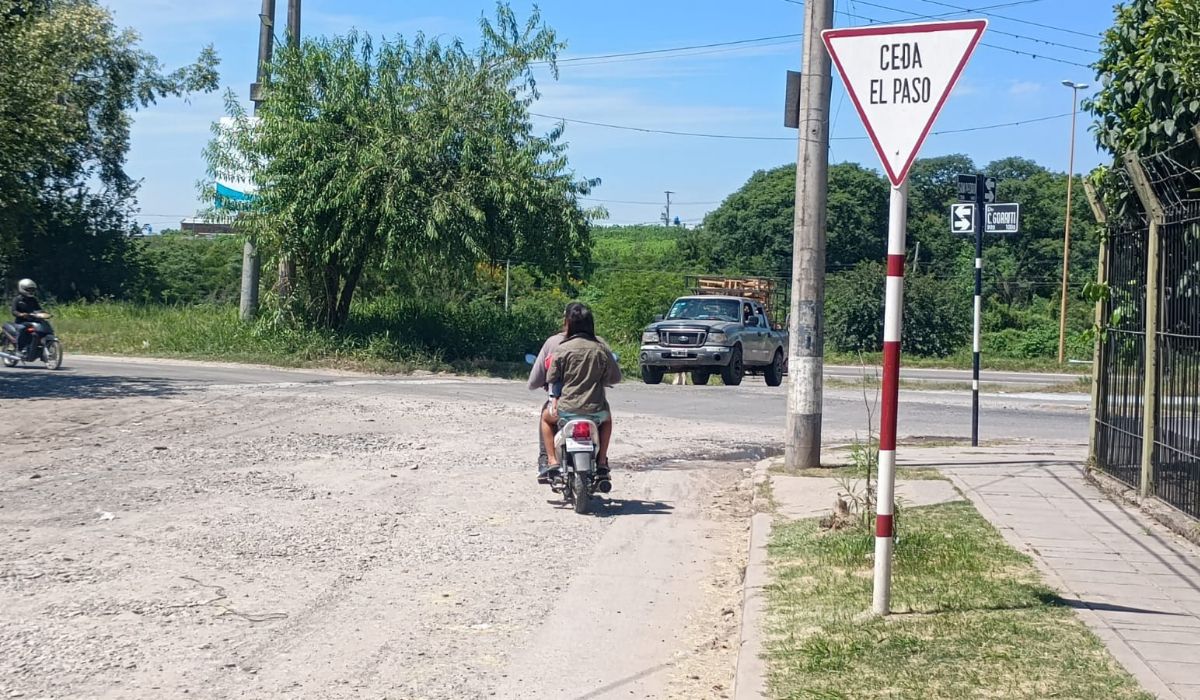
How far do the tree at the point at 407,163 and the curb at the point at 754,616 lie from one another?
16297mm

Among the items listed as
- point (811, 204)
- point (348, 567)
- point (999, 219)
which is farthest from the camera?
point (999, 219)

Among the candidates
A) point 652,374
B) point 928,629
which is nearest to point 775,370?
point 652,374

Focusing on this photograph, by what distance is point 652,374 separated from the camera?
25.3 metres

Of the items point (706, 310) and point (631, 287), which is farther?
point (631, 287)

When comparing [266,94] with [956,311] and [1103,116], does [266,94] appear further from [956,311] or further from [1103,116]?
[956,311]

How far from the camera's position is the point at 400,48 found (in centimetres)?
2675

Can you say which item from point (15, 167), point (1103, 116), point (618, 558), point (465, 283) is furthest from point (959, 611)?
point (465, 283)

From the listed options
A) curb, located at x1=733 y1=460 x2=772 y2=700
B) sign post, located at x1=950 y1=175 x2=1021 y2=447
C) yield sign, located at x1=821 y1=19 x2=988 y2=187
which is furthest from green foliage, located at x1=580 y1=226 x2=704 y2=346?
yield sign, located at x1=821 y1=19 x2=988 y2=187

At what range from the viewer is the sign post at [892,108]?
6.24m

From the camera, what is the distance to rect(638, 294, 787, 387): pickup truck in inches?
953

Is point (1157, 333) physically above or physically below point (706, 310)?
below

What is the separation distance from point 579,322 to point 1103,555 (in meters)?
4.34

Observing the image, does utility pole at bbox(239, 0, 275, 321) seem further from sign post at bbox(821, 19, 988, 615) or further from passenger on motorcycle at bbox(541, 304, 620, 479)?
sign post at bbox(821, 19, 988, 615)

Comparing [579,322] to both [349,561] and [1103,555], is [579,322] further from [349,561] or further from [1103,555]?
[1103,555]
